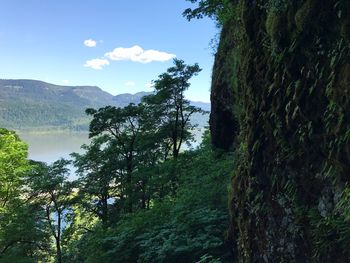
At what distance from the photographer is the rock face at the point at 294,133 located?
4.92 metres

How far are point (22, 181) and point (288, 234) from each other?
90.8ft

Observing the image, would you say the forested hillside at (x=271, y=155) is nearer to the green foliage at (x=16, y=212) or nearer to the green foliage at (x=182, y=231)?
the green foliage at (x=182, y=231)

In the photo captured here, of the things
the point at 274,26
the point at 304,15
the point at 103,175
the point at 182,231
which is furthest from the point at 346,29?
the point at 103,175

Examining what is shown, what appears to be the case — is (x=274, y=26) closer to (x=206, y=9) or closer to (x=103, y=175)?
(x=206, y=9)

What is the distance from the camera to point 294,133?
5.88 metres

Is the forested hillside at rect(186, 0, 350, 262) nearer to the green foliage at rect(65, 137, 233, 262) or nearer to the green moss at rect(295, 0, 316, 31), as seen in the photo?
the green moss at rect(295, 0, 316, 31)

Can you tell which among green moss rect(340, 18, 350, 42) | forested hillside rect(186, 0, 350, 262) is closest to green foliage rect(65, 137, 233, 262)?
forested hillside rect(186, 0, 350, 262)

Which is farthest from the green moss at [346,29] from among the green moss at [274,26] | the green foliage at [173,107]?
the green foliage at [173,107]

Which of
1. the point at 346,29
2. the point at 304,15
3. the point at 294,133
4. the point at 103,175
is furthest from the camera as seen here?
the point at 103,175

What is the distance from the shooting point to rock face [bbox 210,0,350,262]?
4.92 metres

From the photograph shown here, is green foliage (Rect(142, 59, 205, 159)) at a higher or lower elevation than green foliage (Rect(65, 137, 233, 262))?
higher

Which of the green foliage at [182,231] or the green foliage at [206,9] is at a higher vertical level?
the green foliage at [206,9]

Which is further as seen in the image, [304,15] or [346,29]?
[304,15]

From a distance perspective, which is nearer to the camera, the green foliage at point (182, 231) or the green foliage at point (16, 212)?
the green foliage at point (182, 231)
